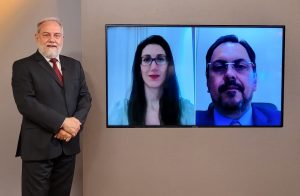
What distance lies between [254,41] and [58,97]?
5.00 feet

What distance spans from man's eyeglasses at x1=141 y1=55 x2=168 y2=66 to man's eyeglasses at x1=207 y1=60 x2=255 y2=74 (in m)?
0.34

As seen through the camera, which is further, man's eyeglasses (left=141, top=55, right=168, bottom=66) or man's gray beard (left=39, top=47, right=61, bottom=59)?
man's eyeglasses (left=141, top=55, right=168, bottom=66)

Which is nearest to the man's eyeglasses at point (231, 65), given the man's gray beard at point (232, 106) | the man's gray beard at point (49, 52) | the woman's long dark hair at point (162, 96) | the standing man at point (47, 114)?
the man's gray beard at point (232, 106)

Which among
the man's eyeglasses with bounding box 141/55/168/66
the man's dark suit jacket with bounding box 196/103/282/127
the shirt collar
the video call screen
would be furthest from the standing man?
the shirt collar

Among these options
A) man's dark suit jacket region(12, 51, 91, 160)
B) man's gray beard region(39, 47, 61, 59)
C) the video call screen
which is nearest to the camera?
man's dark suit jacket region(12, 51, 91, 160)

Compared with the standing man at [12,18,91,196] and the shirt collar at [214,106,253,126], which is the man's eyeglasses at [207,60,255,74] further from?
the standing man at [12,18,91,196]

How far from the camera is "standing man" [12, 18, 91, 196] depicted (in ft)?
7.45

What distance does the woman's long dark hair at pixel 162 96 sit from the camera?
106 inches

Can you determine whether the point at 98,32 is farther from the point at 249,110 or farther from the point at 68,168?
the point at 249,110

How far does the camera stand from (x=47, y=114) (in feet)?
7.33

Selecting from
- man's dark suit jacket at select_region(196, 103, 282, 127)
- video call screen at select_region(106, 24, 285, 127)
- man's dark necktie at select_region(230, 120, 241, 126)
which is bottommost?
man's dark necktie at select_region(230, 120, 241, 126)

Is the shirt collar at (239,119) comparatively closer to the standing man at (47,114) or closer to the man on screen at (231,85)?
the man on screen at (231,85)

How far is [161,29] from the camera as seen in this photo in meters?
2.70

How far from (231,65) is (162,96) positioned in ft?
1.92
